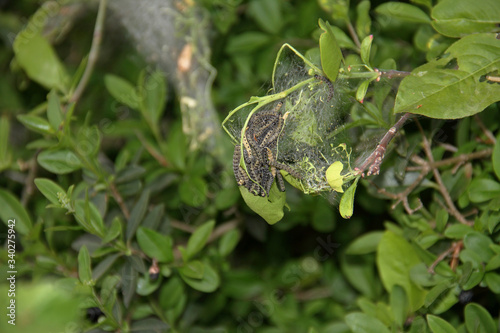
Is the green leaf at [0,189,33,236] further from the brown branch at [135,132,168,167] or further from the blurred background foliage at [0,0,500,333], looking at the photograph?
the brown branch at [135,132,168,167]

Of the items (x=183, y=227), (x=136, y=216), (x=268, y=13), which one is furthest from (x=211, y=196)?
(x=268, y=13)

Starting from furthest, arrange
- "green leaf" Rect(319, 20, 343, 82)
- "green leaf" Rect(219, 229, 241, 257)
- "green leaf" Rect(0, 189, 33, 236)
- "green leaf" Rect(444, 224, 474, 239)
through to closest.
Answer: "green leaf" Rect(219, 229, 241, 257) < "green leaf" Rect(0, 189, 33, 236) < "green leaf" Rect(444, 224, 474, 239) < "green leaf" Rect(319, 20, 343, 82)

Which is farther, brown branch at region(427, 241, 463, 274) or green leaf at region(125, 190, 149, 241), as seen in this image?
green leaf at region(125, 190, 149, 241)

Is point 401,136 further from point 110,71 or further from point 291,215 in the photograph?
point 110,71

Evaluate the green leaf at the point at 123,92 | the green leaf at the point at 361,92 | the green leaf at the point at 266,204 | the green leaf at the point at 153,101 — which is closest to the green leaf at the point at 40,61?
the green leaf at the point at 123,92

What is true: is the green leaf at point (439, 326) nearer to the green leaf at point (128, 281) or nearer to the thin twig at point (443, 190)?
the thin twig at point (443, 190)

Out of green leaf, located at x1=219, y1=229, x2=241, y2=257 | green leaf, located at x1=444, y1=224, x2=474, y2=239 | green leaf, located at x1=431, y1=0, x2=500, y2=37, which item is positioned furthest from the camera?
green leaf, located at x1=219, y1=229, x2=241, y2=257

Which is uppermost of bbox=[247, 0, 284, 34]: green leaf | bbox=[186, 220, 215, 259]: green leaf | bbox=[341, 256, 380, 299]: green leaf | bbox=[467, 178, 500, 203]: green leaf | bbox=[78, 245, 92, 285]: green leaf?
bbox=[247, 0, 284, 34]: green leaf

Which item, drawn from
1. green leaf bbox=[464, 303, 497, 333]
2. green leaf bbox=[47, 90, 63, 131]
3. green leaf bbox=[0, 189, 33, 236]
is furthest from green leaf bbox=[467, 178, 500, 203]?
green leaf bbox=[0, 189, 33, 236]
